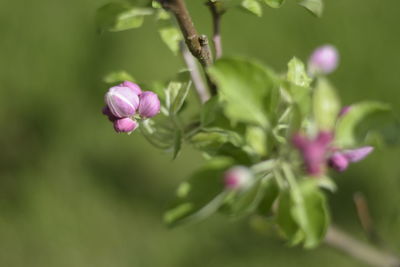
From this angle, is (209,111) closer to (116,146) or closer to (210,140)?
(210,140)

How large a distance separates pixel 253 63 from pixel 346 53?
149 cm

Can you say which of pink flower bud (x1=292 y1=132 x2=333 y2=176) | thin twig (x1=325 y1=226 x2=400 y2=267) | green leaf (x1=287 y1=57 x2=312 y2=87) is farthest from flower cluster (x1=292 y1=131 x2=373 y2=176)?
thin twig (x1=325 y1=226 x2=400 y2=267)

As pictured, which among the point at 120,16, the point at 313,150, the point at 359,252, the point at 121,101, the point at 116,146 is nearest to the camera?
the point at 313,150

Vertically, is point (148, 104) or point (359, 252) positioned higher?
point (148, 104)

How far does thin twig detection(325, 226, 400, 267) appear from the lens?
33.1 inches

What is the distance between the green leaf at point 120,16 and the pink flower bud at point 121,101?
0.13m

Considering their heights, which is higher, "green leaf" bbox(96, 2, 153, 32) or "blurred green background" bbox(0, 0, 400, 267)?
"green leaf" bbox(96, 2, 153, 32)

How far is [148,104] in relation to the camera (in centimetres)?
58

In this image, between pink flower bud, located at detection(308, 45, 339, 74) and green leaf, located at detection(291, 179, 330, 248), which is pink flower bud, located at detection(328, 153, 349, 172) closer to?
green leaf, located at detection(291, 179, 330, 248)

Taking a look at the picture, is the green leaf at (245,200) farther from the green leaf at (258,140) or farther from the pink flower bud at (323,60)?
the pink flower bud at (323,60)

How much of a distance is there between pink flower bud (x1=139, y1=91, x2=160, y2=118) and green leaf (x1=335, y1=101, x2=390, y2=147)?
0.65 feet

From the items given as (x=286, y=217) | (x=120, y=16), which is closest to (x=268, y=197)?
(x=286, y=217)

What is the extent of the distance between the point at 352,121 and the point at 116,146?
139cm

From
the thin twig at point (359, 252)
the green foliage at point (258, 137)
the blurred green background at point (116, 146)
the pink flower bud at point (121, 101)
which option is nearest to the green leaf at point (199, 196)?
the green foliage at point (258, 137)
